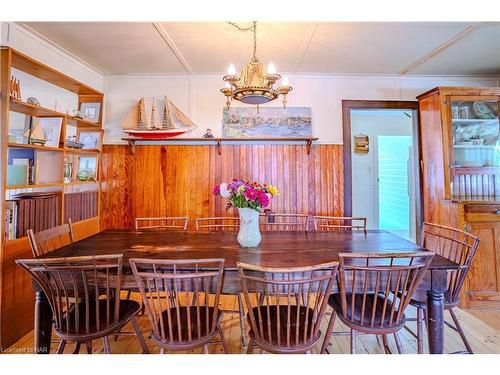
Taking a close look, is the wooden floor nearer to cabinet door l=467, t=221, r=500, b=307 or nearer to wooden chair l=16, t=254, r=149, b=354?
cabinet door l=467, t=221, r=500, b=307

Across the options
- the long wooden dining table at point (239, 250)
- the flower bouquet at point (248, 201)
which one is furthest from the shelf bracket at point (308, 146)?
the flower bouquet at point (248, 201)

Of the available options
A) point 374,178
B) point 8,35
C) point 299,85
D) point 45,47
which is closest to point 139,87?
point 45,47

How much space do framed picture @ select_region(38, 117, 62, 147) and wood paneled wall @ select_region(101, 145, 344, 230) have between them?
85 cm

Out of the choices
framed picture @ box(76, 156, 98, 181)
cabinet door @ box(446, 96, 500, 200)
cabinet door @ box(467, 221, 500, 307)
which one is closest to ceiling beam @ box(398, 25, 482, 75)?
cabinet door @ box(446, 96, 500, 200)

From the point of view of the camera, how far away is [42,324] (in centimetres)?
156

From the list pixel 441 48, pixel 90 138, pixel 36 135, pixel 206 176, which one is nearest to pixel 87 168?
pixel 90 138

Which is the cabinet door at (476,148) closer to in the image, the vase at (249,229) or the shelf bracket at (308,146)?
the shelf bracket at (308,146)

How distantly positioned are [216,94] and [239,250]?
7.21ft

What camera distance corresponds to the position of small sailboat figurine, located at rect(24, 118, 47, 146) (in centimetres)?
225

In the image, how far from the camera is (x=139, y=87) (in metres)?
3.35

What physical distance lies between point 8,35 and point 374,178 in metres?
5.36

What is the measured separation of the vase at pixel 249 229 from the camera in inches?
73.6

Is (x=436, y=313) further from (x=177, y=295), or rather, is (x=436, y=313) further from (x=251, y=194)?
(x=177, y=295)
